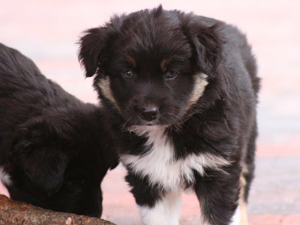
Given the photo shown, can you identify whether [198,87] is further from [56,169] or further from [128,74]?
[56,169]

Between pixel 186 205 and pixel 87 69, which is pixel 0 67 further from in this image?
pixel 186 205

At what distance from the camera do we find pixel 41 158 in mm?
4320

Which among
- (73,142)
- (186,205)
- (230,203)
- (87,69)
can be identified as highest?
(87,69)

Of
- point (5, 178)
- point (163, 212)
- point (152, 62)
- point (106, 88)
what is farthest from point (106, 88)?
point (5, 178)

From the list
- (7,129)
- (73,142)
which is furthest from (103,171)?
(7,129)

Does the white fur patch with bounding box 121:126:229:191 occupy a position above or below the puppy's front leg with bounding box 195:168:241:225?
above

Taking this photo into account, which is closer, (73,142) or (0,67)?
(73,142)

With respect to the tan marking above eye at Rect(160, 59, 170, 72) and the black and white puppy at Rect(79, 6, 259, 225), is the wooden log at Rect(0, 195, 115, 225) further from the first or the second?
the tan marking above eye at Rect(160, 59, 170, 72)

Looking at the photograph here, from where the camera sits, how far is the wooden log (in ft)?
13.2

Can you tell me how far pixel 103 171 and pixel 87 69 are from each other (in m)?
0.81

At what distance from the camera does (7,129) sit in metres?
4.83

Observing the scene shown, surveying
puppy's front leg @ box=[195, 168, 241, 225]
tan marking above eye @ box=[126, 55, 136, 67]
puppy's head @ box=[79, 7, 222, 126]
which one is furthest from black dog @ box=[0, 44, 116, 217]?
puppy's front leg @ box=[195, 168, 241, 225]

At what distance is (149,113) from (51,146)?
0.86 metres

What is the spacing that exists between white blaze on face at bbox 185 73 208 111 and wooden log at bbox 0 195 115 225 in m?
0.87
